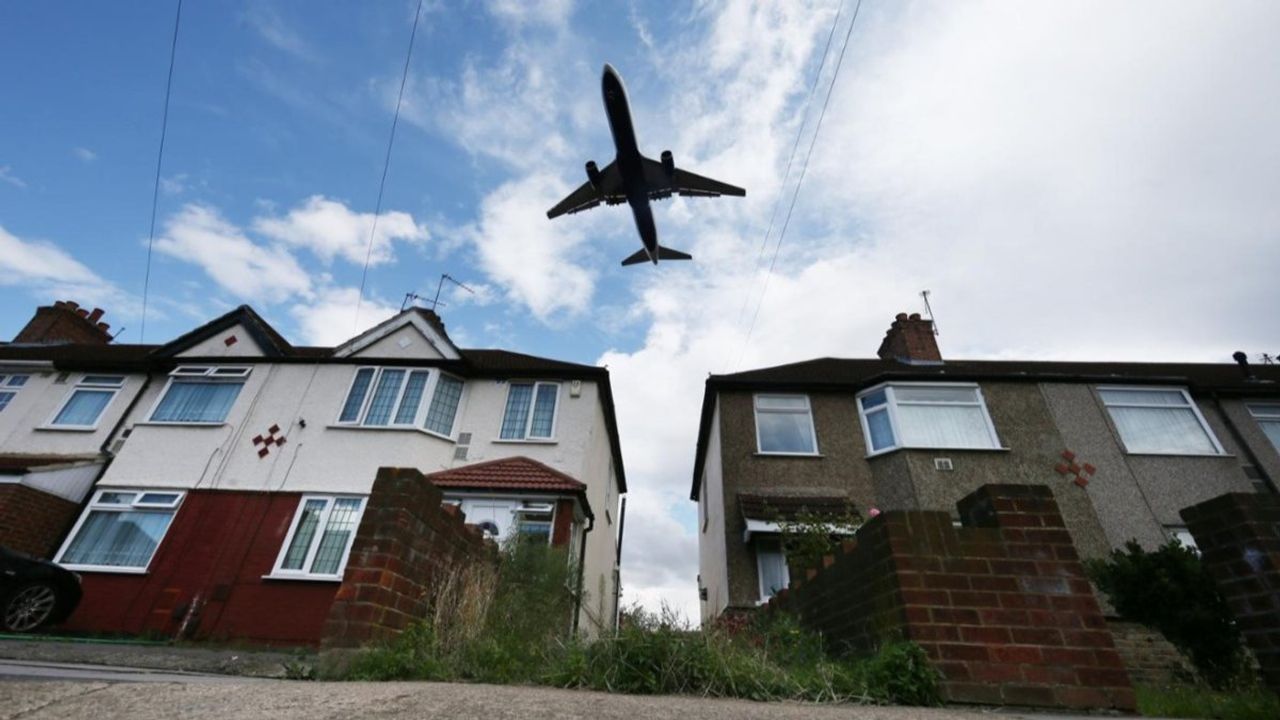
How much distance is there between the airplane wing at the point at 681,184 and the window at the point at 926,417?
6.40m

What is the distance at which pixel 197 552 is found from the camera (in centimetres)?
1016

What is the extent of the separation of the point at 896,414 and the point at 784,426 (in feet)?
8.08

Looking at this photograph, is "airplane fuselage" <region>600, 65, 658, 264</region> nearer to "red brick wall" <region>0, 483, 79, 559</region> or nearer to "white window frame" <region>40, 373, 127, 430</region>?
"white window frame" <region>40, 373, 127, 430</region>

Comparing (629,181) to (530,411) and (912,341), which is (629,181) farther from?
(912,341)

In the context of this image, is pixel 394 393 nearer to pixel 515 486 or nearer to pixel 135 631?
pixel 515 486

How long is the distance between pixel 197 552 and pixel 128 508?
2105mm

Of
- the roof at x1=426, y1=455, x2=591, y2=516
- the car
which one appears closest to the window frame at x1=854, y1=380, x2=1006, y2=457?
the roof at x1=426, y1=455, x2=591, y2=516

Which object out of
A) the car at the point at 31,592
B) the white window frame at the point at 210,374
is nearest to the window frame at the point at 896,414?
the car at the point at 31,592

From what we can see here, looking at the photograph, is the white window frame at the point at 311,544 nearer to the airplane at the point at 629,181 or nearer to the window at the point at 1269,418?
the airplane at the point at 629,181

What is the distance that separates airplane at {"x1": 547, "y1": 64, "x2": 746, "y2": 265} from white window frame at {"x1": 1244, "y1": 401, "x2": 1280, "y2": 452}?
1302 centimetres

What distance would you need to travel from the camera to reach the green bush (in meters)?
5.83

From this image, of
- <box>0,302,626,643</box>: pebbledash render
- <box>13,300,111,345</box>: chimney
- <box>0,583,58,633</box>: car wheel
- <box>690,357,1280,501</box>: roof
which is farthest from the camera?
<box>13,300,111,345</box>: chimney

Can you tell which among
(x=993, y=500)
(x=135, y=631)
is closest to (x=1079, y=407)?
(x=993, y=500)

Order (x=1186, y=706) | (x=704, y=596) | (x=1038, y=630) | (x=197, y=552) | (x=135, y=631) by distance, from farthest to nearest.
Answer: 1. (x=704, y=596)
2. (x=197, y=552)
3. (x=135, y=631)
4. (x=1186, y=706)
5. (x=1038, y=630)
